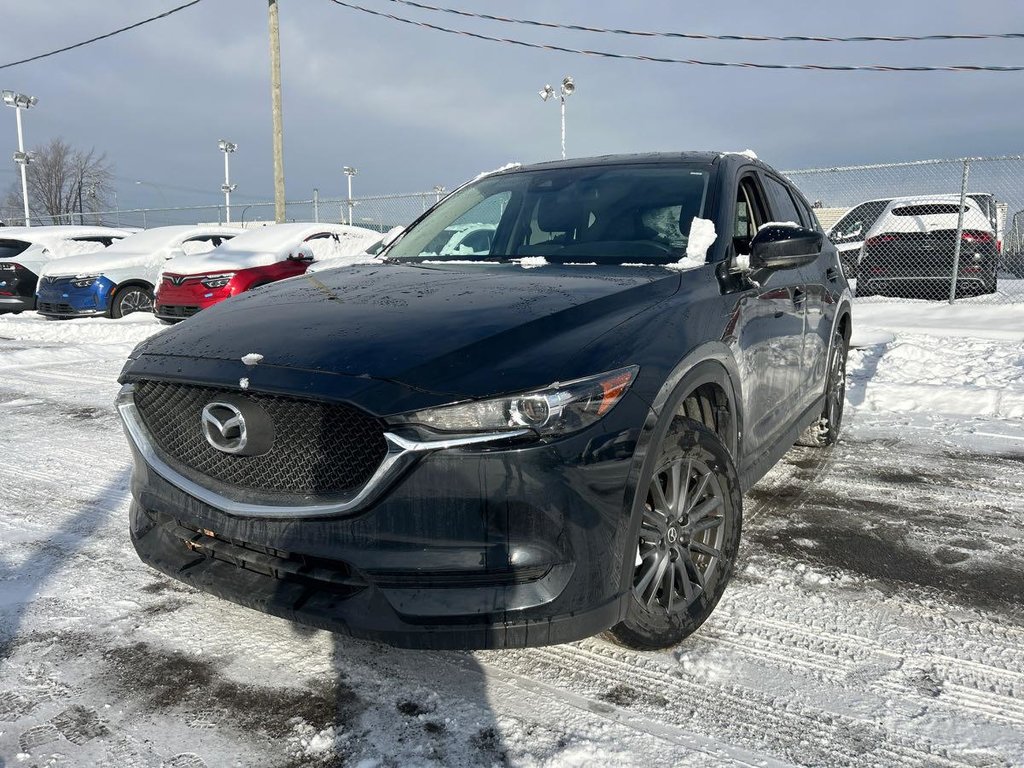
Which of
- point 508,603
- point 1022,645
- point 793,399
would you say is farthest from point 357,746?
point 793,399

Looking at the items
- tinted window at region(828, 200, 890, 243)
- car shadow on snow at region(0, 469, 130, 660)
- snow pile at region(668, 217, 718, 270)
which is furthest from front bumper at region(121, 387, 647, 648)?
tinted window at region(828, 200, 890, 243)

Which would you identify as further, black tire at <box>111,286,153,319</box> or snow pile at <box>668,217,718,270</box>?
black tire at <box>111,286,153,319</box>

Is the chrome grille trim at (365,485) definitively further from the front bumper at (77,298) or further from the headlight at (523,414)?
the front bumper at (77,298)

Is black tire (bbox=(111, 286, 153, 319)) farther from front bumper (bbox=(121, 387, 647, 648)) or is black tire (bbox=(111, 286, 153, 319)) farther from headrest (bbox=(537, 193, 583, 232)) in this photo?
front bumper (bbox=(121, 387, 647, 648))

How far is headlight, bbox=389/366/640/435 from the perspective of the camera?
2020mm

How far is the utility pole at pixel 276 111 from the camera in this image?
17.0 metres

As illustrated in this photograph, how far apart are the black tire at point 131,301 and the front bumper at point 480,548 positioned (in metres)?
12.0

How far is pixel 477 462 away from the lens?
2.00 metres

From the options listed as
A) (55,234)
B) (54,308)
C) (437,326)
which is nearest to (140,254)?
(54,308)

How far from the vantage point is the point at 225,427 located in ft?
7.42

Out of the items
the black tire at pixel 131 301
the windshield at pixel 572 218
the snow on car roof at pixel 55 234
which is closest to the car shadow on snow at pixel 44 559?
the windshield at pixel 572 218

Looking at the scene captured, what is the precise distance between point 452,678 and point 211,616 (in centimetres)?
98

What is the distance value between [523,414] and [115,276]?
12410 mm

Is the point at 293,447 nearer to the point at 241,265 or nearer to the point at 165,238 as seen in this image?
the point at 241,265
